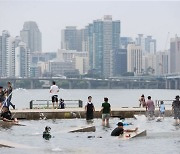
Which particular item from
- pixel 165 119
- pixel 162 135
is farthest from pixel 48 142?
pixel 165 119

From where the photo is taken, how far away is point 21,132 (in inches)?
1206

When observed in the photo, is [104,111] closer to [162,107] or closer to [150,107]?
[150,107]

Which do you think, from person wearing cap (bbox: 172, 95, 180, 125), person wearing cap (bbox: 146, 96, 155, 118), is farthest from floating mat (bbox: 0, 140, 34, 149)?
person wearing cap (bbox: 146, 96, 155, 118)

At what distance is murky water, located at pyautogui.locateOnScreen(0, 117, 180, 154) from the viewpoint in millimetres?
24555

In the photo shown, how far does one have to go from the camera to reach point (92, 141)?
27469mm

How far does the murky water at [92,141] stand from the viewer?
2455 cm

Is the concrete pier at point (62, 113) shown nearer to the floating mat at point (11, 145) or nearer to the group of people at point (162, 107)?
the group of people at point (162, 107)

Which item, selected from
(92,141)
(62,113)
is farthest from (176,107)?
(92,141)

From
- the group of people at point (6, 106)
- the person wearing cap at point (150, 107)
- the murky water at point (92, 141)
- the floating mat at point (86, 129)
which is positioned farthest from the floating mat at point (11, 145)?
the person wearing cap at point (150, 107)

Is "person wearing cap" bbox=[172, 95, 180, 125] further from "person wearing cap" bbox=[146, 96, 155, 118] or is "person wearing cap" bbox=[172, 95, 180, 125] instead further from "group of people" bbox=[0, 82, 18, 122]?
"group of people" bbox=[0, 82, 18, 122]

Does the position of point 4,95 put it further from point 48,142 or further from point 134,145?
point 134,145

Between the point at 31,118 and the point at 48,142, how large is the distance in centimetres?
1199

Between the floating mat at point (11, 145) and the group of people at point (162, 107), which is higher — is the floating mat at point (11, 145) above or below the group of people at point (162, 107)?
below

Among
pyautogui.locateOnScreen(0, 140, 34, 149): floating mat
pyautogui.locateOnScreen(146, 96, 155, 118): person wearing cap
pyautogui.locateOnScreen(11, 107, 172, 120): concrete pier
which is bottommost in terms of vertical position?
pyautogui.locateOnScreen(0, 140, 34, 149): floating mat
